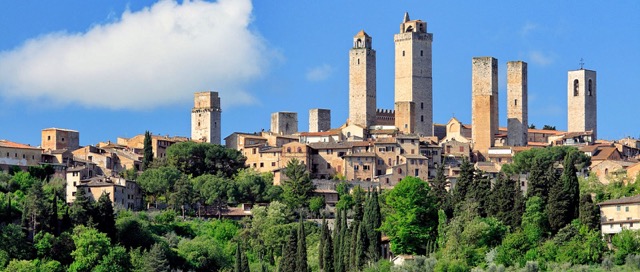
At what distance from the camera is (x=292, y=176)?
246ft

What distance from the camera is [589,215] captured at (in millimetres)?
55719

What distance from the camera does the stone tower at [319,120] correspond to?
93.9 meters

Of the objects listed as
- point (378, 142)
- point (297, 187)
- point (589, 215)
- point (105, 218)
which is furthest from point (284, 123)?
point (589, 215)

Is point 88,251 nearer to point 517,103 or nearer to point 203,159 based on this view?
point 203,159

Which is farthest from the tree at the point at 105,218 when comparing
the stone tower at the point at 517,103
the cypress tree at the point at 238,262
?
the stone tower at the point at 517,103

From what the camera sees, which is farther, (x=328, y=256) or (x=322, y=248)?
(x=322, y=248)

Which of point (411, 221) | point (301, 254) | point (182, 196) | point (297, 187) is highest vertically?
point (297, 187)

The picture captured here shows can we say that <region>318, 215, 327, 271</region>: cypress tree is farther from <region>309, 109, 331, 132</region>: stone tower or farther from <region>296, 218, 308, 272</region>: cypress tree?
<region>309, 109, 331, 132</region>: stone tower

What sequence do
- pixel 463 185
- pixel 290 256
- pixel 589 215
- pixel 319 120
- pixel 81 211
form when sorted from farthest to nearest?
1. pixel 319 120
2. pixel 81 211
3. pixel 463 185
4. pixel 290 256
5. pixel 589 215

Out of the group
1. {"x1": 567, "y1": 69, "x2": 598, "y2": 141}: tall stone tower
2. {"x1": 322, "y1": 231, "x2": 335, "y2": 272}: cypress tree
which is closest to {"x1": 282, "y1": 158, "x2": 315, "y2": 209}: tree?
{"x1": 322, "y1": 231, "x2": 335, "y2": 272}: cypress tree

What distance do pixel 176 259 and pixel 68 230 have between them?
13.7 feet

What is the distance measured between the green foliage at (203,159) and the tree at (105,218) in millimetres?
14170

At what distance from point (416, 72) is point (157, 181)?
21.5 meters

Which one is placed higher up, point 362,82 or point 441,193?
point 362,82
